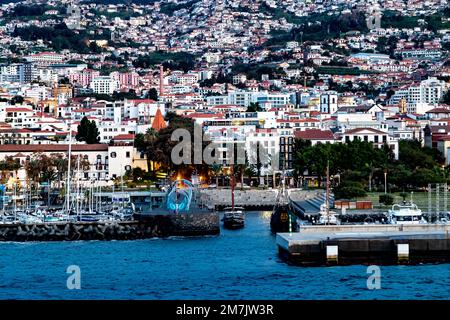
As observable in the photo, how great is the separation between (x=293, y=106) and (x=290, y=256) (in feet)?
147

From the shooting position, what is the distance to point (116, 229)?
28.8 m

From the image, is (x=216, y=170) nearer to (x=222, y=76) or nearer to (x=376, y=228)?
(x=376, y=228)

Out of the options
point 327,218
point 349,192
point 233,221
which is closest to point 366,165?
point 349,192

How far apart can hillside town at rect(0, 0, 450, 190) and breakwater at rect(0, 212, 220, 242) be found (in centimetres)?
859

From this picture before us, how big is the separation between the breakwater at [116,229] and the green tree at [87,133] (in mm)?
22374

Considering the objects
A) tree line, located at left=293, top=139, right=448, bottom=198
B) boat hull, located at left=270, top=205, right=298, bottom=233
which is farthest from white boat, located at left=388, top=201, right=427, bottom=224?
tree line, located at left=293, top=139, right=448, bottom=198

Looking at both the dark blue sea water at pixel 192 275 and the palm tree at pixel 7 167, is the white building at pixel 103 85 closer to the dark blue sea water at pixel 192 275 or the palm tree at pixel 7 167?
the palm tree at pixel 7 167

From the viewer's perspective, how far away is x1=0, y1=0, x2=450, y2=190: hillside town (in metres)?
47.8

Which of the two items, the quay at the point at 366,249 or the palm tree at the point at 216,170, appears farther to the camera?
the palm tree at the point at 216,170

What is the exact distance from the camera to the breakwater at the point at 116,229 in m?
28.8

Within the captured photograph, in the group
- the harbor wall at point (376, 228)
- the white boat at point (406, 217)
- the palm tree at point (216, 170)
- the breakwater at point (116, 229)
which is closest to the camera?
the harbor wall at point (376, 228)

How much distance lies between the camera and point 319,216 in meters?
28.8

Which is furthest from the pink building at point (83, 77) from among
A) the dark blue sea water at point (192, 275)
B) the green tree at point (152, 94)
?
the dark blue sea water at point (192, 275)
